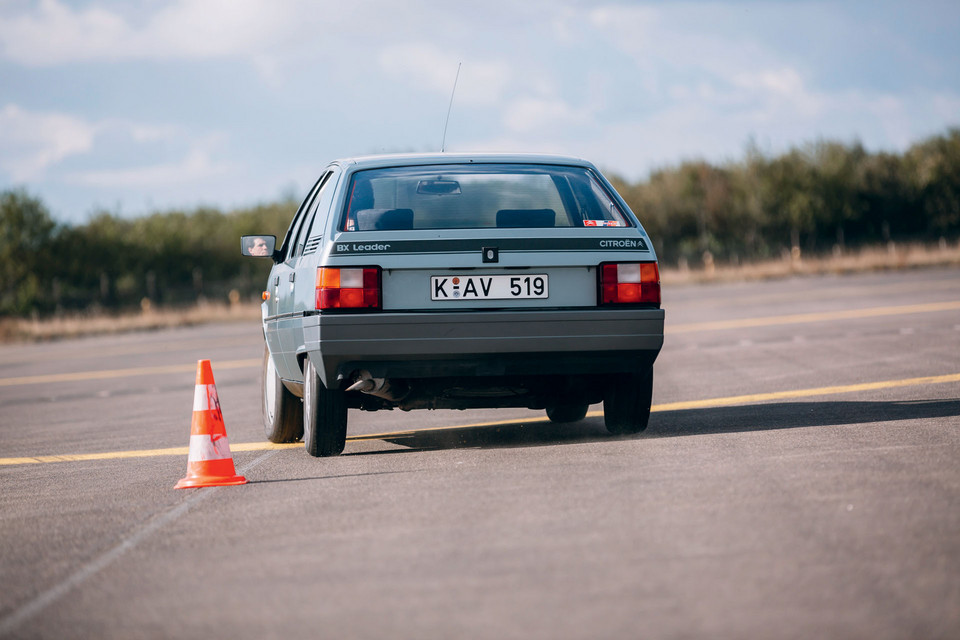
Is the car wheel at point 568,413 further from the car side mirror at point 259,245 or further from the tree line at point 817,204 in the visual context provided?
the tree line at point 817,204

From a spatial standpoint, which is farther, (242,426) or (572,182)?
(242,426)

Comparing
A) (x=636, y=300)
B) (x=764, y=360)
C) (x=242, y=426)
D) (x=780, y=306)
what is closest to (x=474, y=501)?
(x=636, y=300)

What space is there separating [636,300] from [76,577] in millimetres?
3647

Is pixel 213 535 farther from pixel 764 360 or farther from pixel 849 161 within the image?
pixel 849 161

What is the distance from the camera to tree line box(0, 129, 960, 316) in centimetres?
5022

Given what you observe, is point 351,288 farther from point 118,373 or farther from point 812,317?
point 812,317

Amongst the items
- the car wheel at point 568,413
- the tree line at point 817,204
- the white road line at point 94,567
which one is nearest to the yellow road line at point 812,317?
the car wheel at point 568,413

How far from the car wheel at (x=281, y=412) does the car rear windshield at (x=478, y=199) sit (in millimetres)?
1826

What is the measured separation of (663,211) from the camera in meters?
59.8

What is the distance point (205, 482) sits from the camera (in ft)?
21.5

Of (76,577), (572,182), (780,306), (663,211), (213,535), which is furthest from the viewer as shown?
(663,211)

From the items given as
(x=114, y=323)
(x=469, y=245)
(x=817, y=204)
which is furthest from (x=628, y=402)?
(x=817, y=204)

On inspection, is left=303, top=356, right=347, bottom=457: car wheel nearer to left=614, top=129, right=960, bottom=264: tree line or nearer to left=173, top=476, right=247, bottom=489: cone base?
left=173, top=476, right=247, bottom=489: cone base

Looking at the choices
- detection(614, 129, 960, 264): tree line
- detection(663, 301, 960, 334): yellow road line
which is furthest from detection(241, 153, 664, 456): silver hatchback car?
detection(614, 129, 960, 264): tree line
